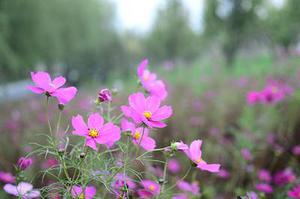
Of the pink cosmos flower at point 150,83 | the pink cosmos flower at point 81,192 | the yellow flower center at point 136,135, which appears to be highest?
the pink cosmos flower at point 150,83

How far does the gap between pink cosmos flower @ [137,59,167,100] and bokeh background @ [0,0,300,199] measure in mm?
102

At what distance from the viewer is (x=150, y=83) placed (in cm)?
112

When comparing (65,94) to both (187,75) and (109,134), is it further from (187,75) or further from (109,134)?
(187,75)

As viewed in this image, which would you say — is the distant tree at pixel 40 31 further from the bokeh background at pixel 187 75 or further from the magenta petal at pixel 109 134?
the magenta petal at pixel 109 134

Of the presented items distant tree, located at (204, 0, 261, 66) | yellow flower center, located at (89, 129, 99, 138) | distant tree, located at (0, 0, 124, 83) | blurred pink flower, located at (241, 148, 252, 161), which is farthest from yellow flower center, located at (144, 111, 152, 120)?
distant tree, located at (204, 0, 261, 66)

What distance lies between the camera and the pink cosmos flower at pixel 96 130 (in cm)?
79

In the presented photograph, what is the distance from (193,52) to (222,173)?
1011 inches

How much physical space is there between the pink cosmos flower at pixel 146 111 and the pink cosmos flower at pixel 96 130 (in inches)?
2.4

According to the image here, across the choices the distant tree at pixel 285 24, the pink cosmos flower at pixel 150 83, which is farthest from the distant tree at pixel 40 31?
the distant tree at pixel 285 24

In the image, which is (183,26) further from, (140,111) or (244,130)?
(140,111)

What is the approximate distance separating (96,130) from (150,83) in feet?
1.17

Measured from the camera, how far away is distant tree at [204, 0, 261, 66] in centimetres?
1545

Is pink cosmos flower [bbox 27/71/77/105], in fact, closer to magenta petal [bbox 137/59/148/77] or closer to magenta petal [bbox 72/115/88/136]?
magenta petal [bbox 72/115/88/136]

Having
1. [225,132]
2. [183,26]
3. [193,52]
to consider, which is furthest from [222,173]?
[193,52]
